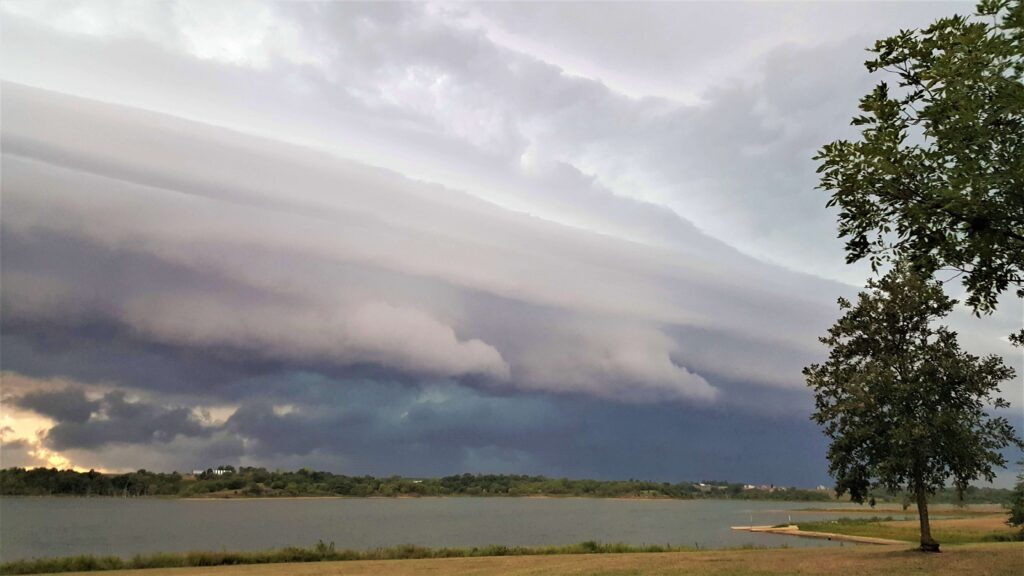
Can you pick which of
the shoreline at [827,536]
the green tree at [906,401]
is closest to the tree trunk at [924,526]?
the green tree at [906,401]

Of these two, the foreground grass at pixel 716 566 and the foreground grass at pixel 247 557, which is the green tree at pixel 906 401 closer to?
the foreground grass at pixel 716 566

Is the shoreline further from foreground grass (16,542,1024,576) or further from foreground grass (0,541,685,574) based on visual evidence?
foreground grass (0,541,685,574)

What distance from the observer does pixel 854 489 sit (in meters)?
34.6

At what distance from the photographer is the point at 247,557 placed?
150ft

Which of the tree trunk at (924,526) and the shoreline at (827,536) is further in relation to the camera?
the shoreline at (827,536)

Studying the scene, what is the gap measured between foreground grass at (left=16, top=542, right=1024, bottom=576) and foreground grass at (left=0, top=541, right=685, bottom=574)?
17.9 feet

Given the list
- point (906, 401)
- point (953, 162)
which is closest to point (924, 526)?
point (906, 401)

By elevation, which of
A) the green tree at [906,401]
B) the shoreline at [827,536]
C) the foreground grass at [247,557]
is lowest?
the shoreline at [827,536]

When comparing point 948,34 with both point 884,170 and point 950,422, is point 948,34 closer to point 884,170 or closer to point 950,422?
point 884,170

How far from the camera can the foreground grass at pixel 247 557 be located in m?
41.8

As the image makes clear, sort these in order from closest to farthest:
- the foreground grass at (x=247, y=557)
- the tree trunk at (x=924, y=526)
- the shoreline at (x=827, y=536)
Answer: the tree trunk at (x=924, y=526) < the foreground grass at (x=247, y=557) < the shoreline at (x=827, y=536)

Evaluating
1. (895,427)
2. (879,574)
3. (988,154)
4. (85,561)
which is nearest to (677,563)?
(879,574)

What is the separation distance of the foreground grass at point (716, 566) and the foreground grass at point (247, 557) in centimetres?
546

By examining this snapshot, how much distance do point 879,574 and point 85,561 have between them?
4412cm
